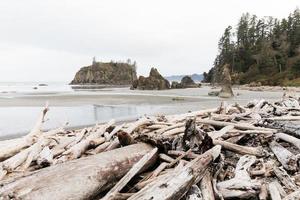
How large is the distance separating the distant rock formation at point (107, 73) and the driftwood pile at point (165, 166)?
136 metres

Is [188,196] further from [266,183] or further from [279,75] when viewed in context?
[279,75]

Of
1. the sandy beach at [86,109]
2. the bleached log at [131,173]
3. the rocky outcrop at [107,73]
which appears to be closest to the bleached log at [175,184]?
the bleached log at [131,173]

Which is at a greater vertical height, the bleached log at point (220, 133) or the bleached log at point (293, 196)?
the bleached log at point (220, 133)

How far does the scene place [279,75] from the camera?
6906 cm

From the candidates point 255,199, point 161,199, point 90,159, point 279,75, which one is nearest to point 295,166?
point 255,199

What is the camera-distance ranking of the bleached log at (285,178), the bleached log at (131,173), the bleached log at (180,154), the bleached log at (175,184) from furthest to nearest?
1. the bleached log at (180,154)
2. the bleached log at (285,178)
3. the bleached log at (131,173)
4. the bleached log at (175,184)

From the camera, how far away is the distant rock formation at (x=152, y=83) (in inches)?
2640

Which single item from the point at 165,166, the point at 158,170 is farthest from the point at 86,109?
the point at 158,170

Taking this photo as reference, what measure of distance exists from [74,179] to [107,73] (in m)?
146

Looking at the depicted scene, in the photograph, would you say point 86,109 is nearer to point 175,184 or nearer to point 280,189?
point 280,189

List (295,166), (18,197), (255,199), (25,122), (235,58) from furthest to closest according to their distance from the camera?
(235,58) < (25,122) < (295,166) < (255,199) < (18,197)

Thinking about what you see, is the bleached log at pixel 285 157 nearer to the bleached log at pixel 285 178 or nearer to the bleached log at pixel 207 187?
the bleached log at pixel 285 178

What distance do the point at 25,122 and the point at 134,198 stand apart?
49.3ft

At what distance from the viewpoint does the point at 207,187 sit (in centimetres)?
402
